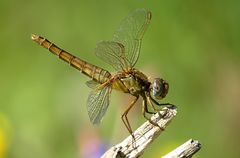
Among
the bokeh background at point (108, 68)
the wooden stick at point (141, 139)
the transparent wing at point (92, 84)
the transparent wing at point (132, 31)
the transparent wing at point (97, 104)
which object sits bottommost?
the wooden stick at point (141, 139)

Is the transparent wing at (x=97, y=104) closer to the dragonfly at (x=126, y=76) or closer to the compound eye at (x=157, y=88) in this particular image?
the dragonfly at (x=126, y=76)

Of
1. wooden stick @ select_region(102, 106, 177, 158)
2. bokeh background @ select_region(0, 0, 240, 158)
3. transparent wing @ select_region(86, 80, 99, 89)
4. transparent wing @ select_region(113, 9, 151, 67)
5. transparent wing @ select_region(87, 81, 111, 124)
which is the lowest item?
wooden stick @ select_region(102, 106, 177, 158)

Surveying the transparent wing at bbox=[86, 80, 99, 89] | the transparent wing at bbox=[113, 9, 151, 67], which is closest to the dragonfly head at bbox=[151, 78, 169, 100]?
the transparent wing at bbox=[113, 9, 151, 67]

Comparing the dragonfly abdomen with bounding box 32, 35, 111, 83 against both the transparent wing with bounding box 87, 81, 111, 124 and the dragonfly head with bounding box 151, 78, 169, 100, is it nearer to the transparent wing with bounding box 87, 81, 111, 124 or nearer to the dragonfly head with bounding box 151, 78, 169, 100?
the transparent wing with bounding box 87, 81, 111, 124

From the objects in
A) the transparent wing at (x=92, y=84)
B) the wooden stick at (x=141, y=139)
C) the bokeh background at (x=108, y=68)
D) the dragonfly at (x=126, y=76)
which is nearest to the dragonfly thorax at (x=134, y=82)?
the dragonfly at (x=126, y=76)
